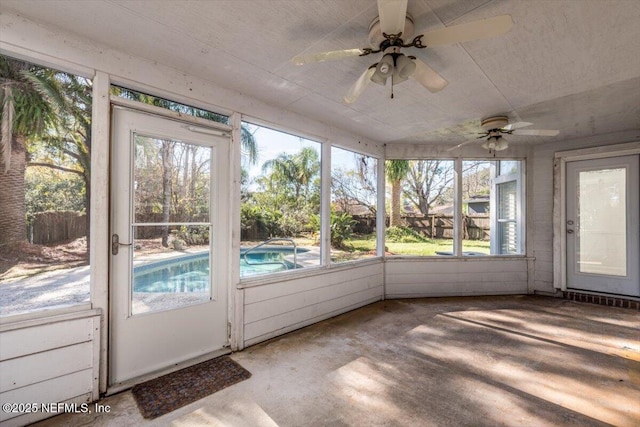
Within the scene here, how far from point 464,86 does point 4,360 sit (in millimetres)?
3886

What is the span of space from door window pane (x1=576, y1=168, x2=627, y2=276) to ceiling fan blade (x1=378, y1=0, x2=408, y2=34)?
4.68m

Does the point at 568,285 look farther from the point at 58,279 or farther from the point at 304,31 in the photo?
the point at 58,279

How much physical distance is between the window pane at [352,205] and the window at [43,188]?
2.61 meters

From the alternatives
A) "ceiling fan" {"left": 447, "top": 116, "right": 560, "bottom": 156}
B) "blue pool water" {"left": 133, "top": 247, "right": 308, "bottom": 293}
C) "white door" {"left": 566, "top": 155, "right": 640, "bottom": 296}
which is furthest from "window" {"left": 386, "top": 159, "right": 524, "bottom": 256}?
"blue pool water" {"left": 133, "top": 247, "right": 308, "bottom": 293}

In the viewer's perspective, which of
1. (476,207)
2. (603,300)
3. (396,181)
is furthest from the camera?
(476,207)

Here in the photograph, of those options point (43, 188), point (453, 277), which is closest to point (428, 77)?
point (43, 188)

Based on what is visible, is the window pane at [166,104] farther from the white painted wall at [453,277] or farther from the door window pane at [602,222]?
the door window pane at [602,222]

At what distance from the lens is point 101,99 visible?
2.06 meters

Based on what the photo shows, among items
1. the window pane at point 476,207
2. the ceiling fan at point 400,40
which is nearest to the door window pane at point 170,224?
the ceiling fan at point 400,40

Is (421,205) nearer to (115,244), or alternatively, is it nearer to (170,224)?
(170,224)

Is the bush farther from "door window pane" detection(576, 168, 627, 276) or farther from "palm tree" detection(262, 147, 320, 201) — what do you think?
"door window pane" detection(576, 168, 627, 276)

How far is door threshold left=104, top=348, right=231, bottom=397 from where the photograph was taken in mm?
2076

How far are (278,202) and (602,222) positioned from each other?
4.79 metres

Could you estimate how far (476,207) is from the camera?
200 inches
